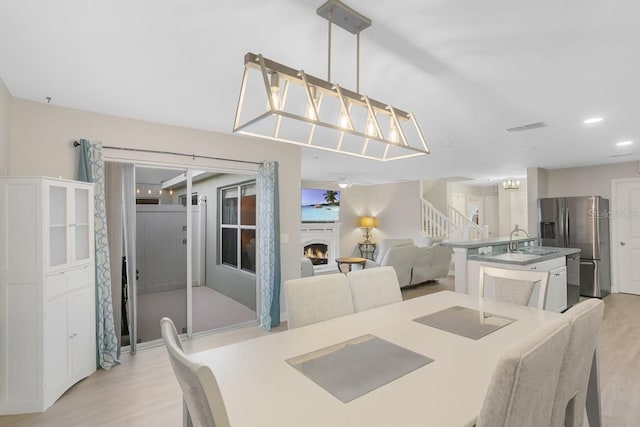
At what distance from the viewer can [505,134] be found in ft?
12.7

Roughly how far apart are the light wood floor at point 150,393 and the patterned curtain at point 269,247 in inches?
19.3

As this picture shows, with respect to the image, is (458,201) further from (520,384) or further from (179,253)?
(520,384)

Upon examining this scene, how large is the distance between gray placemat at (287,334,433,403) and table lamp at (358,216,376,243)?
792 cm

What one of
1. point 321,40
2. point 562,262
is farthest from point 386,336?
point 562,262

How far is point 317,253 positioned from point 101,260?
6.37 metres

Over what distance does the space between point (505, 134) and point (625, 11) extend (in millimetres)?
2376

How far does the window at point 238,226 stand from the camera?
463 cm

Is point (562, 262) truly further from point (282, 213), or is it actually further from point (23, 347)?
point (23, 347)

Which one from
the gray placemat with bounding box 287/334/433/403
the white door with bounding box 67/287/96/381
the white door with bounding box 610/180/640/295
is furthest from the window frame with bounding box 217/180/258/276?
the white door with bounding box 610/180/640/295

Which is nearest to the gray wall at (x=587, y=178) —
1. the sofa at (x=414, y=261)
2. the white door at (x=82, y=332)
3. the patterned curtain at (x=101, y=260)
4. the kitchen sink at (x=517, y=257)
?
the sofa at (x=414, y=261)

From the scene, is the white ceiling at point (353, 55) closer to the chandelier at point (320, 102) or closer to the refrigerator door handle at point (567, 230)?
the chandelier at point (320, 102)

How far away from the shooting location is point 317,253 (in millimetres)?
9070

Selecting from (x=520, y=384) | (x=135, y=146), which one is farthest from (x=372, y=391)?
(x=135, y=146)

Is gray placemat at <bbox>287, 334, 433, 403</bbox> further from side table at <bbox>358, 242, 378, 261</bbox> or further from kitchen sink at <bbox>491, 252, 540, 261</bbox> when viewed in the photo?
side table at <bbox>358, 242, 378, 261</bbox>
